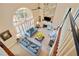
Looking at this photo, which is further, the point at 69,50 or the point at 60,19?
the point at 60,19

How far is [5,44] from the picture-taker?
0.78 metres

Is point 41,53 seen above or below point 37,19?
below

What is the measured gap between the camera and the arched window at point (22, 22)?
82cm

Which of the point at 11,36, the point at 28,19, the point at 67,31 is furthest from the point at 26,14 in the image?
the point at 67,31

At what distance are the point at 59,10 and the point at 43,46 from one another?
0.81 feet

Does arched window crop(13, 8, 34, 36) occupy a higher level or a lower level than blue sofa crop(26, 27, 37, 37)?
higher

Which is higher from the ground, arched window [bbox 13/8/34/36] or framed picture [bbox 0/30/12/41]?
arched window [bbox 13/8/34/36]

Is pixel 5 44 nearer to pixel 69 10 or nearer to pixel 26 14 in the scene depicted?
pixel 26 14

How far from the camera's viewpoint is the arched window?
2.70ft

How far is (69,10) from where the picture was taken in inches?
29.7

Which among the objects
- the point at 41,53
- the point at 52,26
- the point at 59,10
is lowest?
the point at 41,53

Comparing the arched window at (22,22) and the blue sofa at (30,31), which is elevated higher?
the arched window at (22,22)

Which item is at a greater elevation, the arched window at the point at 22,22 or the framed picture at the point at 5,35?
the arched window at the point at 22,22

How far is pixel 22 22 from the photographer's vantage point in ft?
2.73
